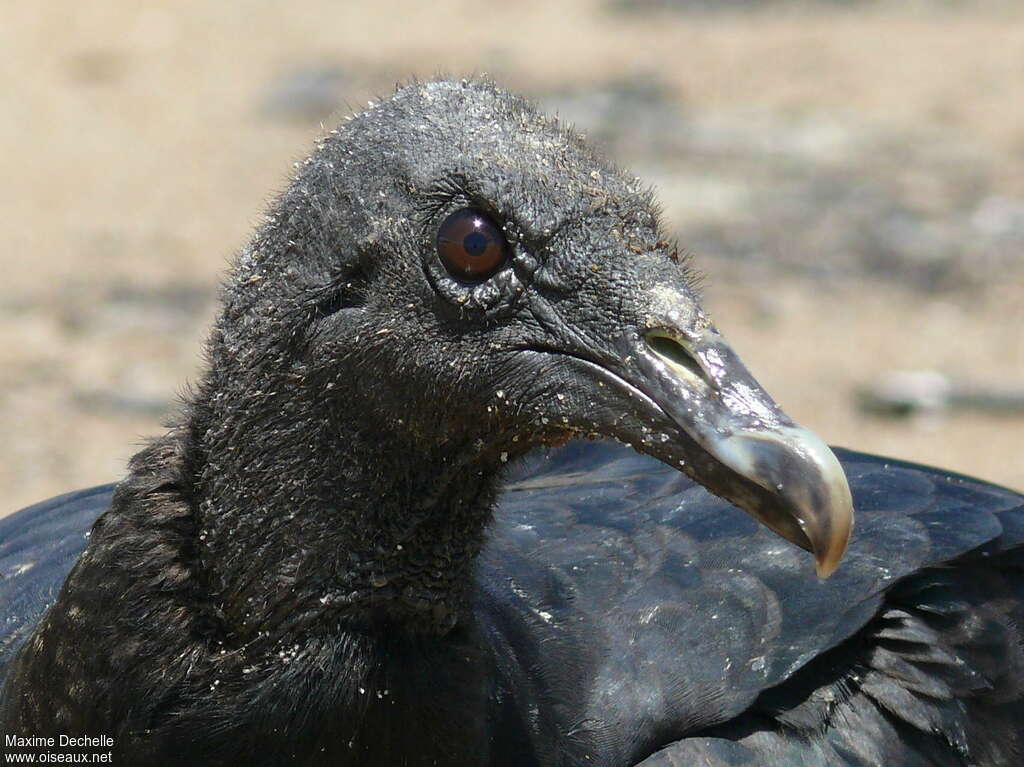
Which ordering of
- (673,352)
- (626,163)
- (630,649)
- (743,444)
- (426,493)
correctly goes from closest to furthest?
1. (743,444)
2. (673,352)
3. (426,493)
4. (630,649)
5. (626,163)

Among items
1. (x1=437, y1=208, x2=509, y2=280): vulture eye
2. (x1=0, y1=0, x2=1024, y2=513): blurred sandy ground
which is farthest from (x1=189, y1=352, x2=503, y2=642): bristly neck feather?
(x1=0, y1=0, x2=1024, y2=513): blurred sandy ground

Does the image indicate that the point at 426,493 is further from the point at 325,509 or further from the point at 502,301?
the point at 502,301

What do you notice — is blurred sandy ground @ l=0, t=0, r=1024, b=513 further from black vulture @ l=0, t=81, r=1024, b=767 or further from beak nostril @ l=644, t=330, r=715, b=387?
beak nostril @ l=644, t=330, r=715, b=387

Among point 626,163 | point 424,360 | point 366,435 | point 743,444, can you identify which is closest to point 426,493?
point 366,435

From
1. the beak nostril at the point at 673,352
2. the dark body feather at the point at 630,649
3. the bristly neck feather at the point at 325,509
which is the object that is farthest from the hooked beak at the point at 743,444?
the dark body feather at the point at 630,649

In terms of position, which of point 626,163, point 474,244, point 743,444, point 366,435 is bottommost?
point 743,444

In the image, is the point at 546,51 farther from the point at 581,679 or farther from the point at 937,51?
the point at 581,679
